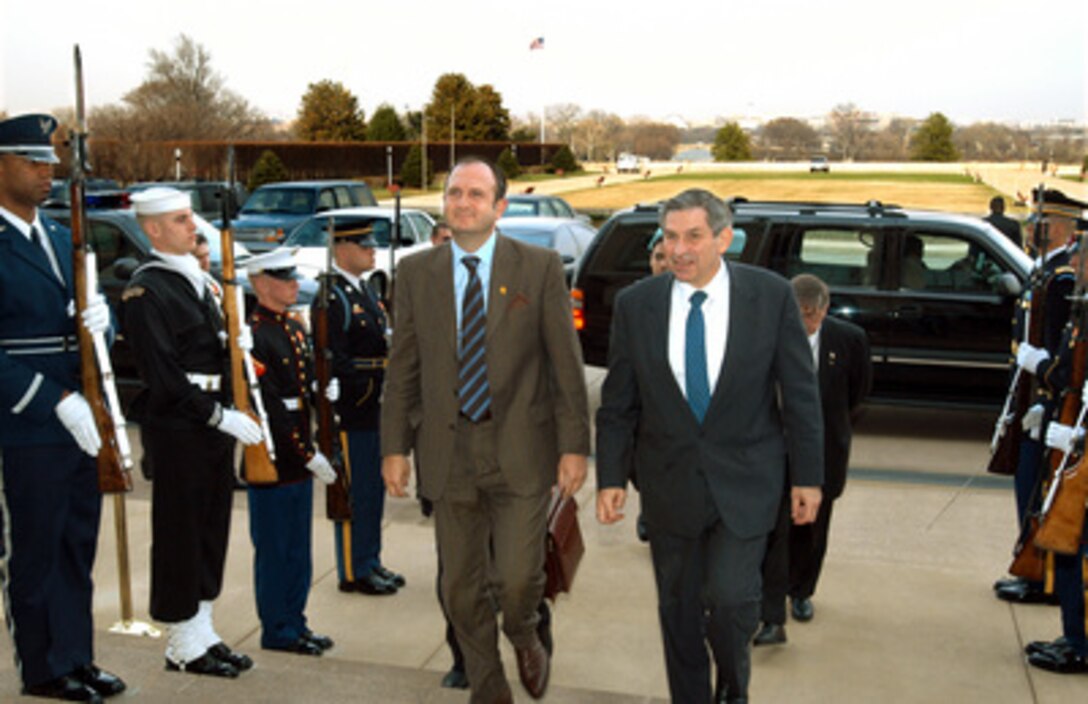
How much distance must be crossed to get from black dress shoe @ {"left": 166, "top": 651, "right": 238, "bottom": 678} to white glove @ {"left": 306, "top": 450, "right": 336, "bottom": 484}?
0.97m

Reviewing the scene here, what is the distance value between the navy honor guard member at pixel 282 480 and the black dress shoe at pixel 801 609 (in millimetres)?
2182

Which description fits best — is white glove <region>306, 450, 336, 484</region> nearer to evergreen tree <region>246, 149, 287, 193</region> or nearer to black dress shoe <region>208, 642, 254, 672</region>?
black dress shoe <region>208, 642, 254, 672</region>

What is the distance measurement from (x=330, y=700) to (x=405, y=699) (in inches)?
10.5

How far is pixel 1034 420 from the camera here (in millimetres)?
5539

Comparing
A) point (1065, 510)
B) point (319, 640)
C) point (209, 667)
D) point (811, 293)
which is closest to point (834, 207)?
point (811, 293)

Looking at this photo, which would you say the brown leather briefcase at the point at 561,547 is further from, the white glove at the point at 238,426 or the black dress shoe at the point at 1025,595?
the black dress shoe at the point at 1025,595

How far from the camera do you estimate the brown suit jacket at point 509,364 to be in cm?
410

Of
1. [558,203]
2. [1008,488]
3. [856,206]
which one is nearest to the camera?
[1008,488]

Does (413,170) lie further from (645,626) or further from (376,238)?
(645,626)

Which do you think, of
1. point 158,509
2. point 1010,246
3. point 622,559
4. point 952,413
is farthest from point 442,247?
point 952,413

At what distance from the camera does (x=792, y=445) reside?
407 centimetres

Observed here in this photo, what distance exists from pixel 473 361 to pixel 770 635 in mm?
2108

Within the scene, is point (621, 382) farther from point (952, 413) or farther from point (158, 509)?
point (952, 413)

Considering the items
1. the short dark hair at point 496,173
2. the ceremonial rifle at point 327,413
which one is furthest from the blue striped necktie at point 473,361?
the ceremonial rifle at point 327,413
